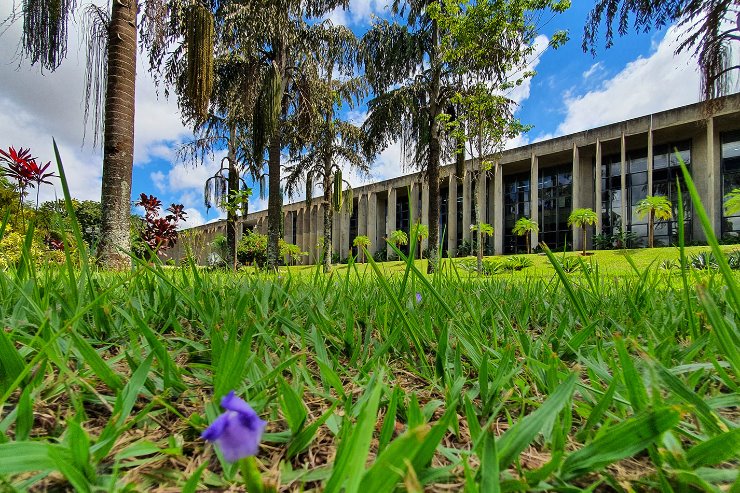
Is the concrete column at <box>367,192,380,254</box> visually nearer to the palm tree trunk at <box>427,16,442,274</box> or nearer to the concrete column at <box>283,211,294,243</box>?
the concrete column at <box>283,211,294,243</box>

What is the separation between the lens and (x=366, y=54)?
12438 mm

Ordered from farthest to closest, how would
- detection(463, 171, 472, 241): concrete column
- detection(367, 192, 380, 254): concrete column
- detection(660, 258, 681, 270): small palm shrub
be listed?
detection(367, 192, 380, 254): concrete column, detection(463, 171, 472, 241): concrete column, detection(660, 258, 681, 270): small palm shrub

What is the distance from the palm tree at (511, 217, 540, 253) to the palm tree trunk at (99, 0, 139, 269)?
2120cm

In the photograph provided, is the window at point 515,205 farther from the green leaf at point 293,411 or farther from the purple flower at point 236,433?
the purple flower at point 236,433

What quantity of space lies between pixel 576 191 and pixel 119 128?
946 inches

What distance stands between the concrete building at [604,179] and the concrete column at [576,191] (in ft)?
0.21

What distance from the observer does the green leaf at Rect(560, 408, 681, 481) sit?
396 millimetres

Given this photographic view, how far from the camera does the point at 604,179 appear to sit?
2258 centimetres

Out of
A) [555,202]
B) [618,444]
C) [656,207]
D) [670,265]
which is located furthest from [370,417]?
[555,202]

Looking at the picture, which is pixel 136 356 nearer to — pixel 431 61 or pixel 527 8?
pixel 527 8

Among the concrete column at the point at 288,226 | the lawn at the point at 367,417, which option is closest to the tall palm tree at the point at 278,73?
the lawn at the point at 367,417

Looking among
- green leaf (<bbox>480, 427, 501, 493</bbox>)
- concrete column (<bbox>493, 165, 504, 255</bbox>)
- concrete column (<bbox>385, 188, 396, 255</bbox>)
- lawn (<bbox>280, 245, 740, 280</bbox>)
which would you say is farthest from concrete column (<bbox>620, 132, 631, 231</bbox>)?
green leaf (<bbox>480, 427, 501, 493</bbox>)

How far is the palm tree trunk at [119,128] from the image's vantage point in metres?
4.82

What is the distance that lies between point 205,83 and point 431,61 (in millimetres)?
8139
